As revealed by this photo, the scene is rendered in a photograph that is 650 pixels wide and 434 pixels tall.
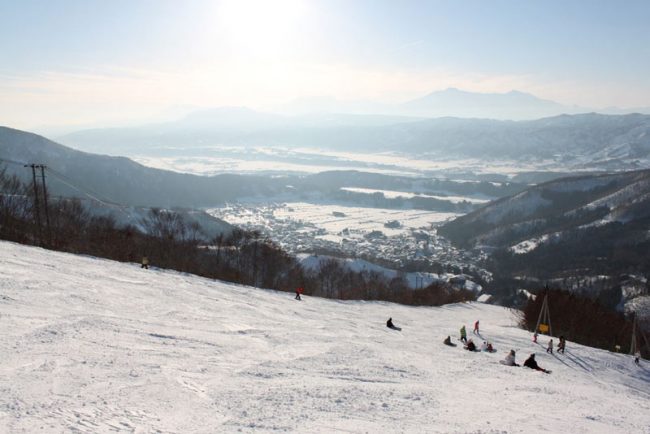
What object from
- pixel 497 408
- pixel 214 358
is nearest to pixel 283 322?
pixel 214 358

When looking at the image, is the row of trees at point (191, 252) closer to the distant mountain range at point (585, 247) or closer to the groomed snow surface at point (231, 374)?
the groomed snow surface at point (231, 374)

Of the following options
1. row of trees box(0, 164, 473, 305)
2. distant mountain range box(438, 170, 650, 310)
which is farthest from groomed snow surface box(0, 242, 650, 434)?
distant mountain range box(438, 170, 650, 310)

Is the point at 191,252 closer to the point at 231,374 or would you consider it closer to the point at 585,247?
the point at 231,374

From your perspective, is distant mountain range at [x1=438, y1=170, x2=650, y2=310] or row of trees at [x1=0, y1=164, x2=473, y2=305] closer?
row of trees at [x1=0, y1=164, x2=473, y2=305]

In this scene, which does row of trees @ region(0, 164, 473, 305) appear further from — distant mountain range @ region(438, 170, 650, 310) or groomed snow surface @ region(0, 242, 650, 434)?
distant mountain range @ region(438, 170, 650, 310)

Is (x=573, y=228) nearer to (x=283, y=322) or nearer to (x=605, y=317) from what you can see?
(x=605, y=317)

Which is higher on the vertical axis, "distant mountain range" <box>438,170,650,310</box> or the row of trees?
the row of trees
